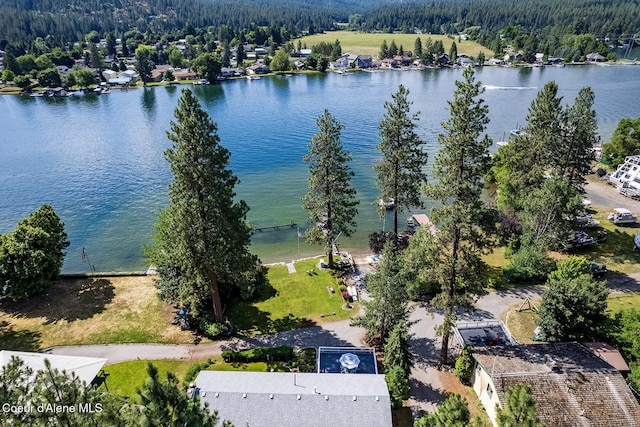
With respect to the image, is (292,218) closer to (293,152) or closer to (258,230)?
(258,230)

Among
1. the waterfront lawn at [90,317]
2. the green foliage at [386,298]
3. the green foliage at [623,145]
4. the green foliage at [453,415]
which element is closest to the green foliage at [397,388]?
the green foliage at [386,298]

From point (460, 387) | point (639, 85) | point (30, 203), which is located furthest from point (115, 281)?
point (639, 85)

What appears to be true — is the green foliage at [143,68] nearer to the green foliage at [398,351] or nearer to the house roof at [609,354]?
the green foliage at [398,351]

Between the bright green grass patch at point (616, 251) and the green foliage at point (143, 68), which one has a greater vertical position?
the green foliage at point (143, 68)

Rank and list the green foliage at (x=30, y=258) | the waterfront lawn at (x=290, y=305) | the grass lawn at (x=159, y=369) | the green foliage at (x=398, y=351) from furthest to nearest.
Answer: the green foliage at (x=30, y=258)
the waterfront lawn at (x=290, y=305)
the grass lawn at (x=159, y=369)
the green foliage at (x=398, y=351)

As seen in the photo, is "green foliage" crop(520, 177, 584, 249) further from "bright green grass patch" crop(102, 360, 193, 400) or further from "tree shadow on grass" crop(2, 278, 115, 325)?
"tree shadow on grass" crop(2, 278, 115, 325)

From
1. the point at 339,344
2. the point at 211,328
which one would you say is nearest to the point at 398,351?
the point at 339,344

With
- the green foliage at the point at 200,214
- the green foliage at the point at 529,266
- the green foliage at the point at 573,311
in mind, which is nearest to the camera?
the green foliage at the point at 200,214
